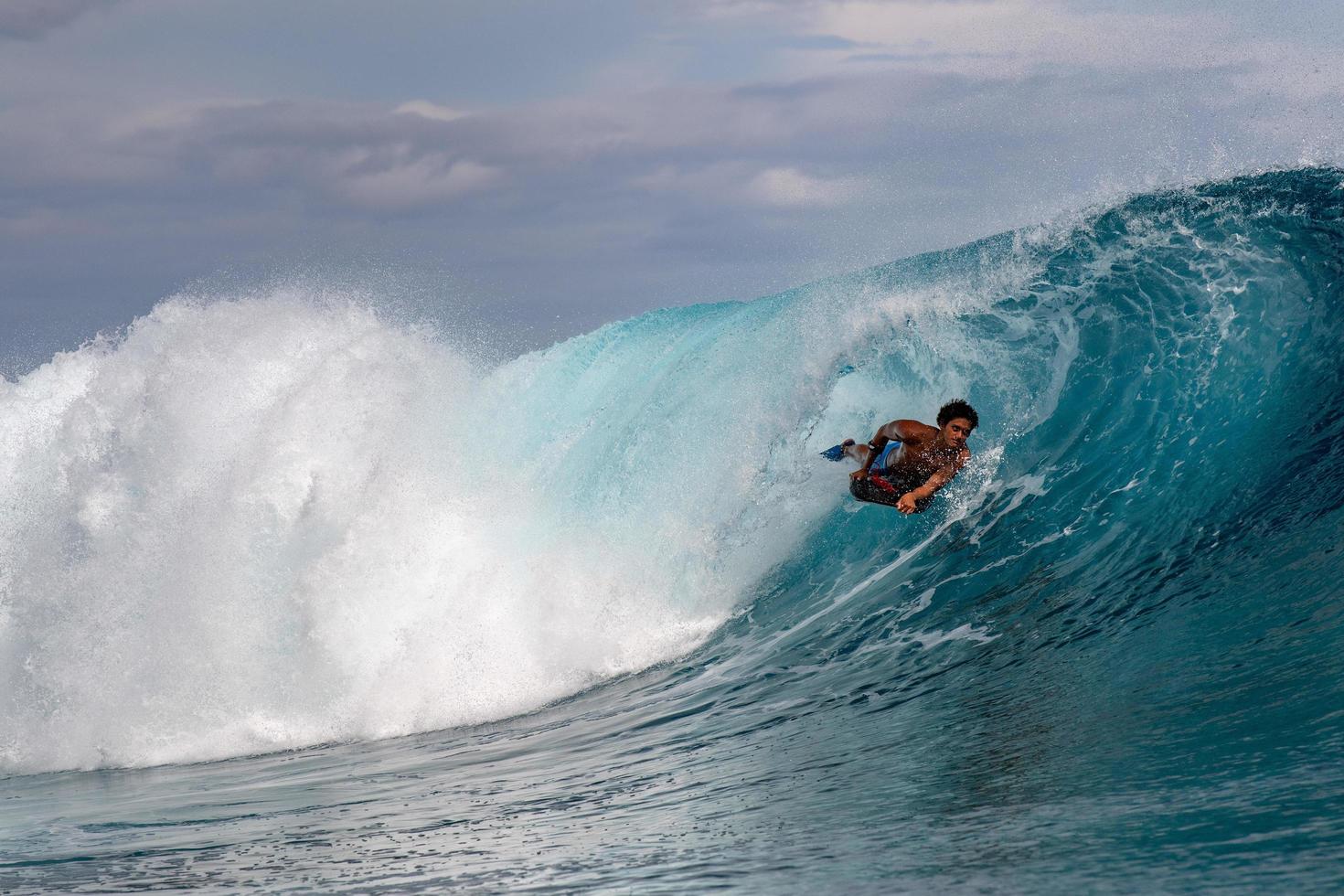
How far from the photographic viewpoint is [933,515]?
32.7 ft

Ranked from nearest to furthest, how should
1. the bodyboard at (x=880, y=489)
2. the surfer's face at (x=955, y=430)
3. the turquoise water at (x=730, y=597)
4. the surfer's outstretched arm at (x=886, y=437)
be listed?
the turquoise water at (x=730, y=597) → the surfer's face at (x=955, y=430) → the surfer's outstretched arm at (x=886, y=437) → the bodyboard at (x=880, y=489)

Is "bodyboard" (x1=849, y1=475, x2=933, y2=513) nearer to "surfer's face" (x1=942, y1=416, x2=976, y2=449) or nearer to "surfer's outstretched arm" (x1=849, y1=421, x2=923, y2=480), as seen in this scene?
"surfer's outstretched arm" (x1=849, y1=421, x2=923, y2=480)

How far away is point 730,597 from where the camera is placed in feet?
33.0

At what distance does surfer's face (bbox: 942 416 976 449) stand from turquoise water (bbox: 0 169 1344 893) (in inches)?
43.3

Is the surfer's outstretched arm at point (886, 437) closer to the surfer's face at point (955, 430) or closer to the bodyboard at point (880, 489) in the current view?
the bodyboard at point (880, 489)

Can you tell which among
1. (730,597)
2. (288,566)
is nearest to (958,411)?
(730,597)

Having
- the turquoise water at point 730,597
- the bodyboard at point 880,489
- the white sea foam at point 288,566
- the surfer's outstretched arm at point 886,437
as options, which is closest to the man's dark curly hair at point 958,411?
the surfer's outstretched arm at point 886,437

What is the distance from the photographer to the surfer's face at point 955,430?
7.96m

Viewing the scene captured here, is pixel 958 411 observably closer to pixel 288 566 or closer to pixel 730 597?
pixel 730 597

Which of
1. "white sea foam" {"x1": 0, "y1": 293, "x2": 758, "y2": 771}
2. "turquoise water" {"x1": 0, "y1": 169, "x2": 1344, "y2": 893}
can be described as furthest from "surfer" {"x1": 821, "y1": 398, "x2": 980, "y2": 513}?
"white sea foam" {"x1": 0, "y1": 293, "x2": 758, "y2": 771}

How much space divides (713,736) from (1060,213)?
25.6 feet

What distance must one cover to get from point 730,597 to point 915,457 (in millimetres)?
2429

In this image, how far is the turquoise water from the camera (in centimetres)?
452

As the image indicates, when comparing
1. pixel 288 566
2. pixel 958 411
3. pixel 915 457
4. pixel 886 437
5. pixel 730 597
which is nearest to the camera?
pixel 958 411
